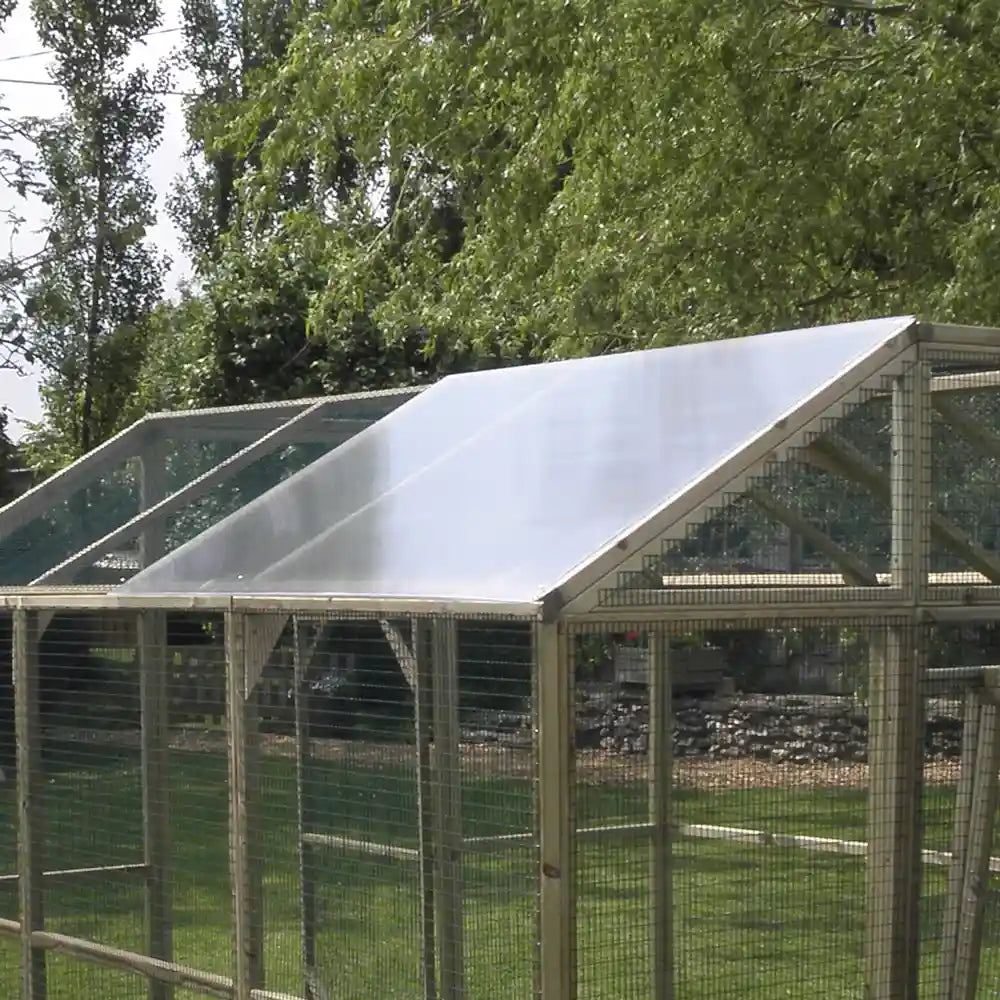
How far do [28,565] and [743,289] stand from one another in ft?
12.1

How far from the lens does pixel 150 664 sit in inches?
255

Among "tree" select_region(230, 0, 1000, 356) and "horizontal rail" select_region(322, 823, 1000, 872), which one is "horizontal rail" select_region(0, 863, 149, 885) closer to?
"horizontal rail" select_region(322, 823, 1000, 872)

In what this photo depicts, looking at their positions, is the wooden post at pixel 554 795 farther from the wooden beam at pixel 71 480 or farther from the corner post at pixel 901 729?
the wooden beam at pixel 71 480

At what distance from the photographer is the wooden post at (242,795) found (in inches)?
225

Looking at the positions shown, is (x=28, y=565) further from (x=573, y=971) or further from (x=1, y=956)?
(x=573, y=971)

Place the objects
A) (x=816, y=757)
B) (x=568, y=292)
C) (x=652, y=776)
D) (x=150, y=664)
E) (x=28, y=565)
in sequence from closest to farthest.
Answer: (x=816, y=757)
(x=150, y=664)
(x=652, y=776)
(x=28, y=565)
(x=568, y=292)

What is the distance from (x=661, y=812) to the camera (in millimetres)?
6641

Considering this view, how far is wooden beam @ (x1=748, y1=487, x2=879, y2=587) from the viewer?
4883 millimetres

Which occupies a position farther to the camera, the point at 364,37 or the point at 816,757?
the point at 364,37

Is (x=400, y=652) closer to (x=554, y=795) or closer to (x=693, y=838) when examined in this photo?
(x=693, y=838)

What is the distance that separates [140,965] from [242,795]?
3.39 ft

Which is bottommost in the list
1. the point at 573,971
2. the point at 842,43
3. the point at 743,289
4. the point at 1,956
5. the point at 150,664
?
the point at 1,956

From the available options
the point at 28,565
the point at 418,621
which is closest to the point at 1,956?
the point at 28,565

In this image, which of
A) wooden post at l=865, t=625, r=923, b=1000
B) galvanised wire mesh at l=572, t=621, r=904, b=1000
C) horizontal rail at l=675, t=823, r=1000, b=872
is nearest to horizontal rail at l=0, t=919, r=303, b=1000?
galvanised wire mesh at l=572, t=621, r=904, b=1000
